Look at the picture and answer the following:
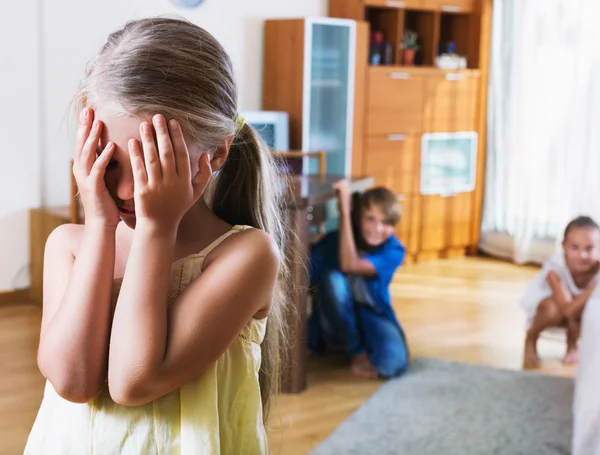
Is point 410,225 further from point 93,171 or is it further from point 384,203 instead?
Result: point 93,171

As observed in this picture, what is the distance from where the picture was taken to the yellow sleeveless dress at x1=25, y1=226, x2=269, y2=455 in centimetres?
92

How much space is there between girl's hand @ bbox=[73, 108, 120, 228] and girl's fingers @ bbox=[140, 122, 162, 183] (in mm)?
40

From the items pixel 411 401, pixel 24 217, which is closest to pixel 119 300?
pixel 411 401

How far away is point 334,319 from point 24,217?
6.00ft

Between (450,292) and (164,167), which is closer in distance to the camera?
(164,167)

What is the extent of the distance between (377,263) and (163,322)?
2.43m

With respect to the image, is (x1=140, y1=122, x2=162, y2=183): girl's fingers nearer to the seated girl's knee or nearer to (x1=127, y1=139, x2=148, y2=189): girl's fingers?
(x1=127, y1=139, x2=148, y2=189): girl's fingers

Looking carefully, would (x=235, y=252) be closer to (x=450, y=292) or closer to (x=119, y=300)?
(x=119, y=300)

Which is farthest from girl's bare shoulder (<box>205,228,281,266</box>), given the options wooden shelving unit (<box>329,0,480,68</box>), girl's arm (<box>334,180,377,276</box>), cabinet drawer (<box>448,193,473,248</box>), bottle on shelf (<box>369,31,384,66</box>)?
cabinet drawer (<box>448,193,473,248</box>)

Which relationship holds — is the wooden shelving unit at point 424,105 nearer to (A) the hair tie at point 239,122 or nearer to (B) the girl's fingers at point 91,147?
(A) the hair tie at point 239,122

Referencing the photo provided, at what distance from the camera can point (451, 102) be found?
5.66m

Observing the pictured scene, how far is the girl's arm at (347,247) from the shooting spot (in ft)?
10.6

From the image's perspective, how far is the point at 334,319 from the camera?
129 inches

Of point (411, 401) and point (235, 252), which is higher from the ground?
point (235, 252)
